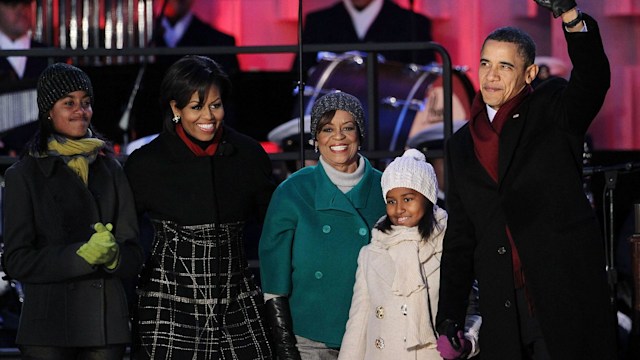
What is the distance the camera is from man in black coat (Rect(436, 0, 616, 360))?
4242 millimetres

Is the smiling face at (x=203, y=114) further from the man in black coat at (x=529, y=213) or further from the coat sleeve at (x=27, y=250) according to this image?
the man in black coat at (x=529, y=213)

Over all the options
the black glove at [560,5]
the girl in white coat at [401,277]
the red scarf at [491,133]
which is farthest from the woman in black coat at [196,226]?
the black glove at [560,5]

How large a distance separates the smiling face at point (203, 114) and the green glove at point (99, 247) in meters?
0.52

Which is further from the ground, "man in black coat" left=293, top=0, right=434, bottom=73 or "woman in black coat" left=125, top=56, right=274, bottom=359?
"man in black coat" left=293, top=0, right=434, bottom=73

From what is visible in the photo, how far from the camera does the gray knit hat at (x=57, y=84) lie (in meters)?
4.96

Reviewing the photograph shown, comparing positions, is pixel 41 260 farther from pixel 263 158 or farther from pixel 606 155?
pixel 606 155

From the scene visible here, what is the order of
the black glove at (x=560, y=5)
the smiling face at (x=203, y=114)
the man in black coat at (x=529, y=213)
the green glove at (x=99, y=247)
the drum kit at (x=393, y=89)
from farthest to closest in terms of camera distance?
1. the drum kit at (x=393, y=89)
2. the smiling face at (x=203, y=114)
3. the green glove at (x=99, y=247)
4. the man in black coat at (x=529, y=213)
5. the black glove at (x=560, y=5)

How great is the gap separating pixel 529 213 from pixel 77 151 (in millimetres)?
1717

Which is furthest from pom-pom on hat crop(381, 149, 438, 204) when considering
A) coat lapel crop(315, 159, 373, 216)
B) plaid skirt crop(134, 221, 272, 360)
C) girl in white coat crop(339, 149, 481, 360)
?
plaid skirt crop(134, 221, 272, 360)

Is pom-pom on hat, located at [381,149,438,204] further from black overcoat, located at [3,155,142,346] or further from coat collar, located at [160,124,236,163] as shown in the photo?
black overcoat, located at [3,155,142,346]

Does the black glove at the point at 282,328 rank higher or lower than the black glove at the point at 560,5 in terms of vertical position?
lower

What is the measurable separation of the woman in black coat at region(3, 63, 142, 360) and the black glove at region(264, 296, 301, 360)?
531 mm

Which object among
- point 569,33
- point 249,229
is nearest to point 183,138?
point 569,33

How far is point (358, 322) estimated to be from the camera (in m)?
4.85
